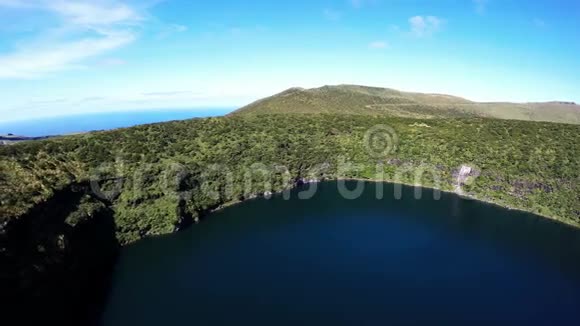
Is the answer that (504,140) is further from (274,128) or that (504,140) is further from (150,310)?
(150,310)

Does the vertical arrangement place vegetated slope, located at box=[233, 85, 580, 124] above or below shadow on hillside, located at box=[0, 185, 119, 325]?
above

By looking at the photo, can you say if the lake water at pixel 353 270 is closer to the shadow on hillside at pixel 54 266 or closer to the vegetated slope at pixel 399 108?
the shadow on hillside at pixel 54 266

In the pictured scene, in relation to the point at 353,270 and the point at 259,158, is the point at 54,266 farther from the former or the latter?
the point at 259,158

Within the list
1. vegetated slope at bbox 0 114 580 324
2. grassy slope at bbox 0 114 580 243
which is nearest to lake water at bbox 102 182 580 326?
vegetated slope at bbox 0 114 580 324

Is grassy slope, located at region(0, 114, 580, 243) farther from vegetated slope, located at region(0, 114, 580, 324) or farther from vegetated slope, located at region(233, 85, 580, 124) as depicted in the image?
vegetated slope, located at region(233, 85, 580, 124)

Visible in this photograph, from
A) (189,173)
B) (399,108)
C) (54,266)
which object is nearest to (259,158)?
(189,173)

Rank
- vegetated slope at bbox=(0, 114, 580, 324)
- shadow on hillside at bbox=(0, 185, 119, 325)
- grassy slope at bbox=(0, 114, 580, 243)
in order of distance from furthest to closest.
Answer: grassy slope at bbox=(0, 114, 580, 243), vegetated slope at bbox=(0, 114, 580, 324), shadow on hillside at bbox=(0, 185, 119, 325)
